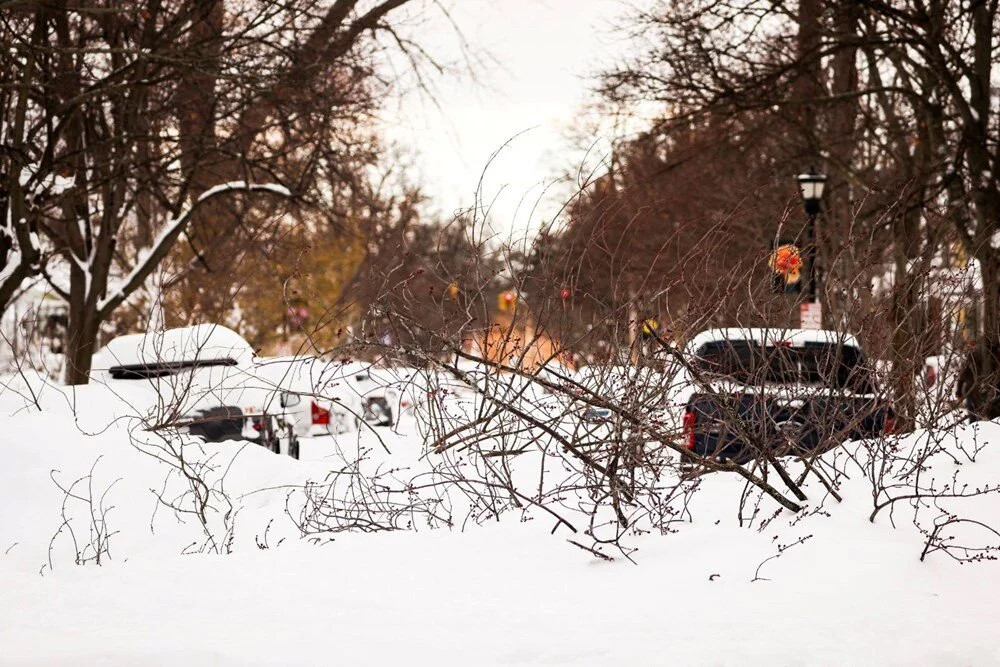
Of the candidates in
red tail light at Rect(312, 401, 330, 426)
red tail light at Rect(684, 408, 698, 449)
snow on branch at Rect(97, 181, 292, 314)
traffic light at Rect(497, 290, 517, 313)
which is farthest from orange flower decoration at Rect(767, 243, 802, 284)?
snow on branch at Rect(97, 181, 292, 314)

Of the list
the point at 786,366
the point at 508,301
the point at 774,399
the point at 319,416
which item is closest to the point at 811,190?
the point at 319,416

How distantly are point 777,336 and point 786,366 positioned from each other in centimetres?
46

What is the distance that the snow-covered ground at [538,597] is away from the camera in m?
4.67

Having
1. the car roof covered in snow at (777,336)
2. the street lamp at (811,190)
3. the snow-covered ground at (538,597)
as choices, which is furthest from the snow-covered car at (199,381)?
the street lamp at (811,190)

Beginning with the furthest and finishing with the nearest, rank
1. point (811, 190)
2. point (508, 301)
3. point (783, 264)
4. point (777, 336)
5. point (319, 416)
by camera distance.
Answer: point (508, 301), point (811, 190), point (319, 416), point (777, 336), point (783, 264)

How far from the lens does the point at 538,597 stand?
18.0 feet

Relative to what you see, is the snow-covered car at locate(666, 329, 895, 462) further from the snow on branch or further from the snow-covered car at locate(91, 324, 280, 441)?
the snow on branch

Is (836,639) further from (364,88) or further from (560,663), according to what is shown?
(364,88)

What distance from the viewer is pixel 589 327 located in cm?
700

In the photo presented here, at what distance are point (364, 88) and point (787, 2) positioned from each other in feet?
19.6

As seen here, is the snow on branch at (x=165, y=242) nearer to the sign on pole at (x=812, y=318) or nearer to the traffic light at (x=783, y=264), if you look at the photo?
the sign on pole at (x=812, y=318)

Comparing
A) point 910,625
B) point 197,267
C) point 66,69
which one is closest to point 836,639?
point 910,625

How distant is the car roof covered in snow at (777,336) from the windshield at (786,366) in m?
0.04

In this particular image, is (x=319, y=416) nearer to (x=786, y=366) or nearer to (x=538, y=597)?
(x=786, y=366)
